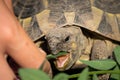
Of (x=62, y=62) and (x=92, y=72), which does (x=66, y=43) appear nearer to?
(x=62, y=62)

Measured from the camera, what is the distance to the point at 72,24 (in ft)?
8.38

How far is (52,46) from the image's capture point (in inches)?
92.9

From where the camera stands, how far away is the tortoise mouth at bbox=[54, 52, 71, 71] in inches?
92.7

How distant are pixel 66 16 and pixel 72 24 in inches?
3.9

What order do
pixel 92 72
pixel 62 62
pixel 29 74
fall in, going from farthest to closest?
pixel 62 62 < pixel 92 72 < pixel 29 74

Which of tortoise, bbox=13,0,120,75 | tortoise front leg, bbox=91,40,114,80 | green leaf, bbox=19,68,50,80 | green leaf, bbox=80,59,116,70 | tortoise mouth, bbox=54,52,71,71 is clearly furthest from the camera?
tortoise front leg, bbox=91,40,114,80

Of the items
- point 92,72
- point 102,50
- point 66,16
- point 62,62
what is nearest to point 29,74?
point 92,72

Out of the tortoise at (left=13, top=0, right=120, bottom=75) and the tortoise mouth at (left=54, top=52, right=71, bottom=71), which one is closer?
the tortoise mouth at (left=54, top=52, right=71, bottom=71)

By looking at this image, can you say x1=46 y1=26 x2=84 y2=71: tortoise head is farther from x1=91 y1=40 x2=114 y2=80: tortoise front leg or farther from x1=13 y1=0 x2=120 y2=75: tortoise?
x1=91 y1=40 x2=114 y2=80: tortoise front leg

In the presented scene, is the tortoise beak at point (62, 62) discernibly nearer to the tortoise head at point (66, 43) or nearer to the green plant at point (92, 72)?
the tortoise head at point (66, 43)

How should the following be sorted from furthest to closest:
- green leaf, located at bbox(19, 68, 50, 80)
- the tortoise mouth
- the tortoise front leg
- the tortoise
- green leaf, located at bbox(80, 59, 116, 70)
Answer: the tortoise front leg, the tortoise, the tortoise mouth, green leaf, located at bbox(80, 59, 116, 70), green leaf, located at bbox(19, 68, 50, 80)

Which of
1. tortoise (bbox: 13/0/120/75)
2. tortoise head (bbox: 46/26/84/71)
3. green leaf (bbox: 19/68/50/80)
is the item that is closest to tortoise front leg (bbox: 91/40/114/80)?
tortoise (bbox: 13/0/120/75)

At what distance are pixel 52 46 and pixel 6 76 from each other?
110 centimetres

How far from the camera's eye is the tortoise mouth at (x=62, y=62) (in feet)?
7.72
